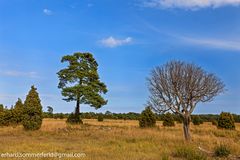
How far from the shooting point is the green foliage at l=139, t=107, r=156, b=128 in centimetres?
3189

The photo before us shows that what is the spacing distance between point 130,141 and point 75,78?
74.0 ft

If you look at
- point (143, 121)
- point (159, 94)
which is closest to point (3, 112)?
point (143, 121)

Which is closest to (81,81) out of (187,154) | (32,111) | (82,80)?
(82,80)

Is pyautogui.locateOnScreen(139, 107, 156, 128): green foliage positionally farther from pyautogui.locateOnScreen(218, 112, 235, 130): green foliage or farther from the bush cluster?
the bush cluster

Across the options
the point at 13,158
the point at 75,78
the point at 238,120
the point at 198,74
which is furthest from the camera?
the point at 238,120

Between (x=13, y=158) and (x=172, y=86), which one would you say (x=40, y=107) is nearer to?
(x=172, y=86)

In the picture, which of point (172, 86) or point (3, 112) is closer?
point (172, 86)

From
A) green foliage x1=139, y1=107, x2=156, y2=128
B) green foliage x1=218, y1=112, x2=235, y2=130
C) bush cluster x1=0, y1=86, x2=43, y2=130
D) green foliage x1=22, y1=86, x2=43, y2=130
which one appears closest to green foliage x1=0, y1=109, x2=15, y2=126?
bush cluster x1=0, y1=86, x2=43, y2=130

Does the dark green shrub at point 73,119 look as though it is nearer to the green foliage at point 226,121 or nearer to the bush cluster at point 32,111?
the bush cluster at point 32,111

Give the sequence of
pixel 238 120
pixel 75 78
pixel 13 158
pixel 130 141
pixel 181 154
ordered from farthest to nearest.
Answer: pixel 238 120 → pixel 75 78 → pixel 130 141 → pixel 181 154 → pixel 13 158

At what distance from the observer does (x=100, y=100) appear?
39438 millimetres

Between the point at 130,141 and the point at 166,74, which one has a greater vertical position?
the point at 166,74

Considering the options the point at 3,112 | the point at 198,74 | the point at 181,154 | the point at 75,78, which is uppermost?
the point at 75,78

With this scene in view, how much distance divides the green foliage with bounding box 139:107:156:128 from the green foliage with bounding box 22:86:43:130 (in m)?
11.0
